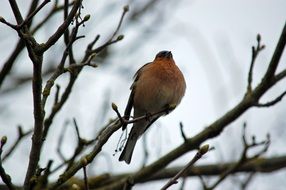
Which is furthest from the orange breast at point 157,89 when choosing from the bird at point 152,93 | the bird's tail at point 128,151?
the bird's tail at point 128,151

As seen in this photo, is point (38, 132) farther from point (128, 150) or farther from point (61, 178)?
point (128, 150)

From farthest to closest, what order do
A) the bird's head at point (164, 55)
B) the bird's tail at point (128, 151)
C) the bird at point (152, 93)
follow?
the bird's head at point (164, 55) < the bird at point (152, 93) < the bird's tail at point (128, 151)

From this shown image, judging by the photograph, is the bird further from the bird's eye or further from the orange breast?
the bird's eye

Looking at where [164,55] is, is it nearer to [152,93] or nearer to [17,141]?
[152,93]

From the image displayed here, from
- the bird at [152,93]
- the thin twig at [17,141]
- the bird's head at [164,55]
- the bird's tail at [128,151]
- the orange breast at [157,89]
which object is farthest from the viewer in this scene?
the bird's head at [164,55]

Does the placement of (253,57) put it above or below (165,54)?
below

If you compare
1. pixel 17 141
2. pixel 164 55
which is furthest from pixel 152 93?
pixel 17 141

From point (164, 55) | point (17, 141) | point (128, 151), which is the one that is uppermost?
point (164, 55)

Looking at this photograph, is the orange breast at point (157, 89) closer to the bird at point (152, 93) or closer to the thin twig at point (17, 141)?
the bird at point (152, 93)

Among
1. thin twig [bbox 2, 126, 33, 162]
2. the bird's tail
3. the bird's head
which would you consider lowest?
the bird's tail

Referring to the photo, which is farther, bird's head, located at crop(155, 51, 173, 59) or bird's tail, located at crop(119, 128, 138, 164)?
bird's head, located at crop(155, 51, 173, 59)

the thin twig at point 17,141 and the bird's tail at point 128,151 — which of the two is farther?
the bird's tail at point 128,151

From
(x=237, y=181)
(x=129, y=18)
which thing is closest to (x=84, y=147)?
(x=237, y=181)

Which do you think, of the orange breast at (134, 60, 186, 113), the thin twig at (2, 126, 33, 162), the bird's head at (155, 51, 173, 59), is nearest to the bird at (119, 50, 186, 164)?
the orange breast at (134, 60, 186, 113)
